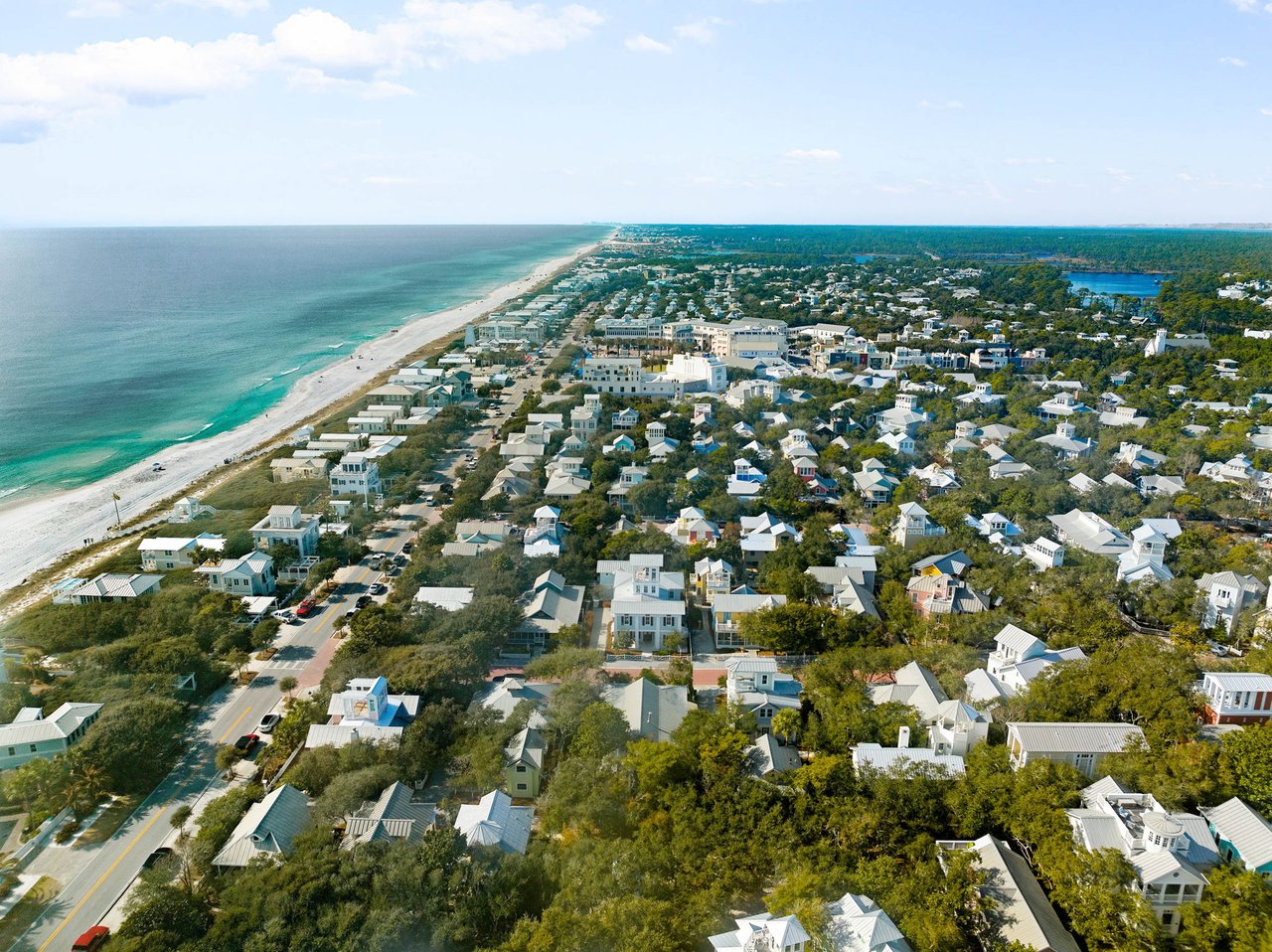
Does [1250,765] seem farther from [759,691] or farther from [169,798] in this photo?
[169,798]

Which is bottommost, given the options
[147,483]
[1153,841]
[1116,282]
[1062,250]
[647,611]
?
[147,483]

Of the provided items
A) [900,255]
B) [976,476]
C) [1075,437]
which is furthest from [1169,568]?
[900,255]

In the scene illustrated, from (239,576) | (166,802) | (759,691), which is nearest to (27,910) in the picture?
(166,802)

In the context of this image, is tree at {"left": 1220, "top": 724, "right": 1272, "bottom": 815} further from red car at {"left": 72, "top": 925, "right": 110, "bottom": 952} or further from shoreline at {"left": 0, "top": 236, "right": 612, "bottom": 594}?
shoreline at {"left": 0, "top": 236, "right": 612, "bottom": 594}

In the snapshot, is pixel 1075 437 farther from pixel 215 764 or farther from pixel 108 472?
pixel 108 472

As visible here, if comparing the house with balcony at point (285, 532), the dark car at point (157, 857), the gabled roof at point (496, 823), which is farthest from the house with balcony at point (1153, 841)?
the house with balcony at point (285, 532)

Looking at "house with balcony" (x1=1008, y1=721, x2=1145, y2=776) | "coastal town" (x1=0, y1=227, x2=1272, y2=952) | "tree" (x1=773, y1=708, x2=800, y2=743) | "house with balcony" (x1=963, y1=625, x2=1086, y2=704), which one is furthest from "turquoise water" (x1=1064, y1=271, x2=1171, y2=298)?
"tree" (x1=773, y1=708, x2=800, y2=743)
